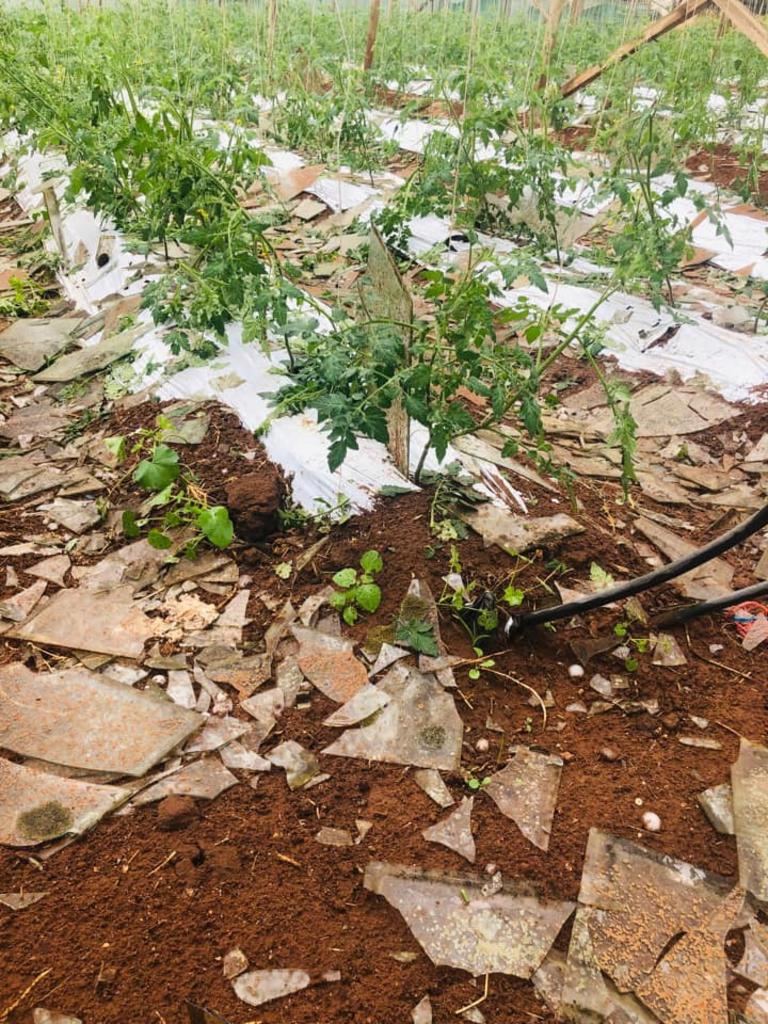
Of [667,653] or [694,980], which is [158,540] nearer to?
[667,653]

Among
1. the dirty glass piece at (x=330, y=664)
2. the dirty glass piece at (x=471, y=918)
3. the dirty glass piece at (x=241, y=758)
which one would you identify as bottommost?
the dirty glass piece at (x=471, y=918)

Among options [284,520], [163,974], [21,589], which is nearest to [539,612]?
[284,520]

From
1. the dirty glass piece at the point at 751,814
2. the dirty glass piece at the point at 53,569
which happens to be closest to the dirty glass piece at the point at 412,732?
Answer: the dirty glass piece at the point at 751,814

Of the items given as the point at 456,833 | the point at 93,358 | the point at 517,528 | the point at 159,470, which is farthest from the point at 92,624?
the point at 93,358

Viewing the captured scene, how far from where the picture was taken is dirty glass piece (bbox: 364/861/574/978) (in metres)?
1.59

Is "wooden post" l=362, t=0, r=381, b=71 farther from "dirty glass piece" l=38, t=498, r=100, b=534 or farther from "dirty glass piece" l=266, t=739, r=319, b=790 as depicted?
"dirty glass piece" l=266, t=739, r=319, b=790

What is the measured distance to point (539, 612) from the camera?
7.20 ft

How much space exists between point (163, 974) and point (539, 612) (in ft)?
4.23

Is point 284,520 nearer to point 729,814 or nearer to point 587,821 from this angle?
point 587,821

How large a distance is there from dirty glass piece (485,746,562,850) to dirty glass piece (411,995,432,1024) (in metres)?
0.44

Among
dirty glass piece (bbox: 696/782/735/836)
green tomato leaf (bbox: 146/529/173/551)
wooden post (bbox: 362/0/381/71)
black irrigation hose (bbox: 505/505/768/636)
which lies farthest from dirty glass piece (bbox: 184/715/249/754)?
wooden post (bbox: 362/0/381/71)

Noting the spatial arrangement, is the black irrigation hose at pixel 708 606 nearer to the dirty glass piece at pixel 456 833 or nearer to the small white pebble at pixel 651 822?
the small white pebble at pixel 651 822

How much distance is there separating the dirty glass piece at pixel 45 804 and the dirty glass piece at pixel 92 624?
47cm

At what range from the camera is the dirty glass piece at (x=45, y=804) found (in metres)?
1.79
